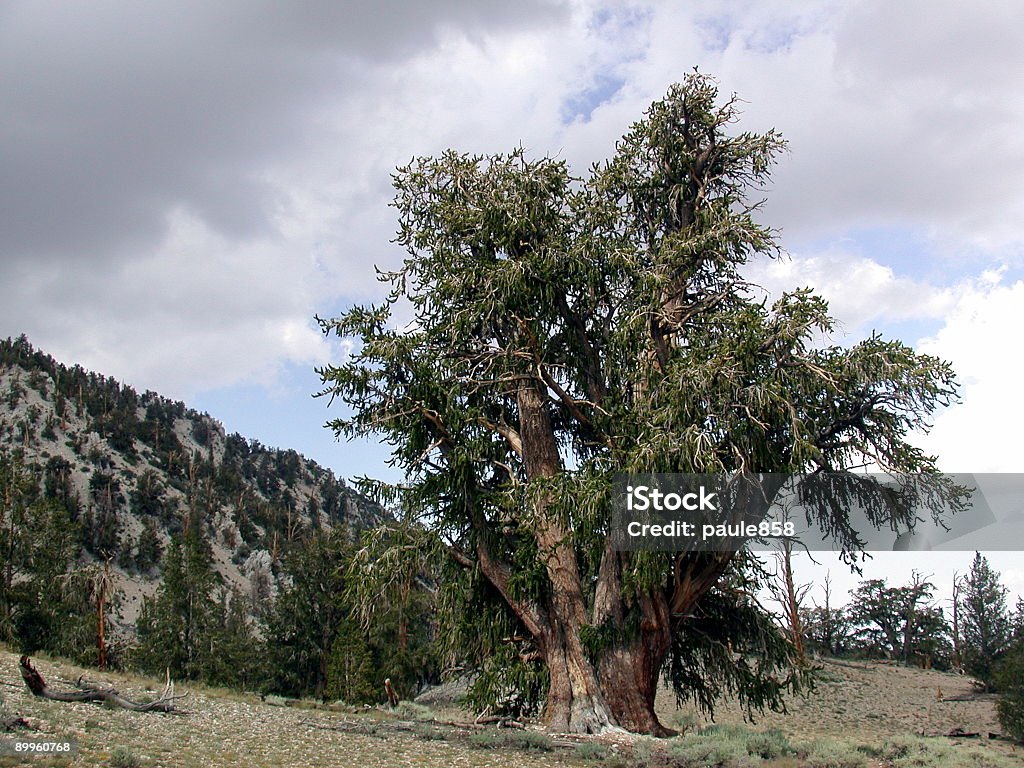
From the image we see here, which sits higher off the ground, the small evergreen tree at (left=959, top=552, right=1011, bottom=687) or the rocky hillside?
the rocky hillside

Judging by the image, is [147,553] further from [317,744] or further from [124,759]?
[124,759]

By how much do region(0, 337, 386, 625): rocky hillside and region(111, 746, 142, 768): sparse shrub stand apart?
70.5 metres

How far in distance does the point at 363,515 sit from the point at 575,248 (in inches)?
4158

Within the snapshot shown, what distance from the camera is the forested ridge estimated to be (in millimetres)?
40750

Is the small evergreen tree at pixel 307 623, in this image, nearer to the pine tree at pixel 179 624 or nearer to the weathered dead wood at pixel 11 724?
the pine tree at pixel 179 624

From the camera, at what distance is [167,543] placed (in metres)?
89.7

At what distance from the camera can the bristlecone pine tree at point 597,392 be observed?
1517 centimetres

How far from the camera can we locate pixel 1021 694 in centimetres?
3519

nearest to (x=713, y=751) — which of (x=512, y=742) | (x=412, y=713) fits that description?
(x=512, y=742)

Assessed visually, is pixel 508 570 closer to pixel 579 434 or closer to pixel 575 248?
pixel 579 434

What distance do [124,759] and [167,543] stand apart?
86.5 meters

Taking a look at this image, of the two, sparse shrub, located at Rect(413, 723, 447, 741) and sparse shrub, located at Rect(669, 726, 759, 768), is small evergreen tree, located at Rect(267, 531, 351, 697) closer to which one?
sparse shrub, located at Rect(413, 723, 447, 741)

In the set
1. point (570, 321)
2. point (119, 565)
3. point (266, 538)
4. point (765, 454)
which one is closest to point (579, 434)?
point (570, 321)

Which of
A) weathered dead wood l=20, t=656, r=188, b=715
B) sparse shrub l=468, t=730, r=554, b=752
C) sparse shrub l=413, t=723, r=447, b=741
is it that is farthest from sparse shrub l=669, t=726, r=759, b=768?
weathered dead wood l=20, t=656, r=188, b=715
